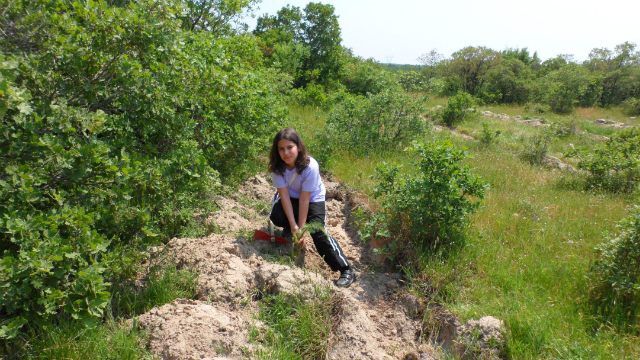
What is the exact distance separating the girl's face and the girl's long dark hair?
0.13 ft

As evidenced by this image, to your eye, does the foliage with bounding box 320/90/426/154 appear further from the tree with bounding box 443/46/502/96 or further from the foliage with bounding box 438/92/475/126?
the tree with bounding box 443/46/502/96

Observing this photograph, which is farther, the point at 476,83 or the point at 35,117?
the point at 476,83

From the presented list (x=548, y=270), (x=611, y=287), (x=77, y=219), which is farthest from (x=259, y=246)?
(x=611, y=287)

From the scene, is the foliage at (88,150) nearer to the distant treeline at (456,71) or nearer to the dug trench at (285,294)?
the dug trench at (285,294)

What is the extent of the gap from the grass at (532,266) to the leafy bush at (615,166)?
323mm

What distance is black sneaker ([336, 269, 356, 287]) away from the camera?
11.6 ft

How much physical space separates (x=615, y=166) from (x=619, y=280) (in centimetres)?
470

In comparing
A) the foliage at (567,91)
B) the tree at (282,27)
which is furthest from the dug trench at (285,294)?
the foliage at (567,91)

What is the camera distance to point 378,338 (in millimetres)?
2961

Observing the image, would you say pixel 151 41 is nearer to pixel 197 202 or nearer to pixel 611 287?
pixel 197 202

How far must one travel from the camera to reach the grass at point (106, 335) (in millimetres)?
2229

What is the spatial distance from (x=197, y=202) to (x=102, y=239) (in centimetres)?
157

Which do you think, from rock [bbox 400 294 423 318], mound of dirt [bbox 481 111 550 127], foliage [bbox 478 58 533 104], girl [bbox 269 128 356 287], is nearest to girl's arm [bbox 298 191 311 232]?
girl [bbox 269 128 356 287]

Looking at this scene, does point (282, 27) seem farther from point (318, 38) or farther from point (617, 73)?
point (617, 73)
